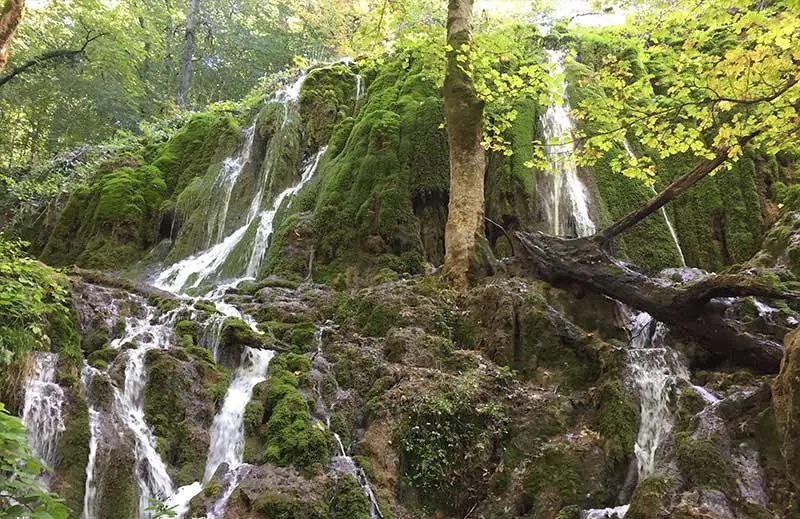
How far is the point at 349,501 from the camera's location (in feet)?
17.3

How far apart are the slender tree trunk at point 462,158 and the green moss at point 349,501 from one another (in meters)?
4.06

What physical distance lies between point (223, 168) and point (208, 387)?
9.77 metres

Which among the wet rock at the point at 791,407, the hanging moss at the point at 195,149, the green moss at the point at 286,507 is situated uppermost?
the hanging moss at the point at 195,149

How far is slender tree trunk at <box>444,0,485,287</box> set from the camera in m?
9.09

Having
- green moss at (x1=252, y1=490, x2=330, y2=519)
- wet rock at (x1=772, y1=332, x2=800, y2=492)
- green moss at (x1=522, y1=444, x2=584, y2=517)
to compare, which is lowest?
green moss at (x1=252, y1=490, x2=330, y2=519)

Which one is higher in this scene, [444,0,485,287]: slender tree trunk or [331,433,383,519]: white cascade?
[444,0,485,287]: slender tree trunk

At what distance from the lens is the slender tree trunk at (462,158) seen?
29.8 feet

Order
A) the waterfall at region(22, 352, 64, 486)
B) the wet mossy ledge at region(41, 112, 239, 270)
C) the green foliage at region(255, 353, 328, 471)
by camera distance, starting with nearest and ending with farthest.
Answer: the waterfall at region(22, 352, 64, 486)
the green foliage at region(255, 353, 328, 471)
the wet mossy ledge at region(41, 112, 239, 270)

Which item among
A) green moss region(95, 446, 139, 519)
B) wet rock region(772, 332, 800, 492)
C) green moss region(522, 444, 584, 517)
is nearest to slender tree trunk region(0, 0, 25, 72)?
green moss region(95, 446, 139, 519)

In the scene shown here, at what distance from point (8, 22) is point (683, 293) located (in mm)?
8719

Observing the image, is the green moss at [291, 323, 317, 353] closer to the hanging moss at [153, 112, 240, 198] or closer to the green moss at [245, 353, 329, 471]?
the green moss at [245, 353, 329, 471]

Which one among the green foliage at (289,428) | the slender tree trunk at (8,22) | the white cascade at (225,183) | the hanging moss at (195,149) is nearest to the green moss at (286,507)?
the green foliage at (289,428)

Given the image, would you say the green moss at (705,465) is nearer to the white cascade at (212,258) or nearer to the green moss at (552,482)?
the green moss at (552,482)

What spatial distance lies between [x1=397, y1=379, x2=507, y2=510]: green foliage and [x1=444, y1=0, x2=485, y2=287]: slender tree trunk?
8.80 feet
